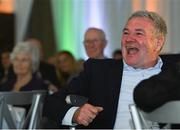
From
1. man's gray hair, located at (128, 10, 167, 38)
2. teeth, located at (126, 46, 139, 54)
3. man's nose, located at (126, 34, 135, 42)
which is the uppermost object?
man's gray hair, located at (128, 10, 167, 38)

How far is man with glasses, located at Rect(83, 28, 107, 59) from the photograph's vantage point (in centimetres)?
475

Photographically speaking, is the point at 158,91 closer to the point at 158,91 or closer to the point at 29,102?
the point at 158,91

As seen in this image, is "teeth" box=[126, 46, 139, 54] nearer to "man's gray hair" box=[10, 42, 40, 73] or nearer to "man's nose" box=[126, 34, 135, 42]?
"man's nose" box=[126, 34, 135, 42]

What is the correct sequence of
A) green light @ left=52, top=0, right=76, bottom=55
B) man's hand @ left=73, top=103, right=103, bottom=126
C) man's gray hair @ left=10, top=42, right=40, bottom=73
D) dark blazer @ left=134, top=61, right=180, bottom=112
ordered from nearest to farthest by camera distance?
1. dark blazer @ left=134, top=61, right=180, bottom=112
2. man's hand @ left=73, top=103, right=103, bottom=126
3. man's gray hair @ left=10, top=42, right=40, bottom=73
4. green light @ left=52, top=0, right=76, bottom=55

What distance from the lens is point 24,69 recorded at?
4590 mm

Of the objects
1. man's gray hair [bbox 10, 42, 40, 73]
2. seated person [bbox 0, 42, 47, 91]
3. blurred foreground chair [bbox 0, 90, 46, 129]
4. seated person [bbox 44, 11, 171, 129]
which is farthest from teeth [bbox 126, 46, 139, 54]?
man's gray hair [bbox 10, 42, 40, 73]

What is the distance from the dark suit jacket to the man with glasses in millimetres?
1856

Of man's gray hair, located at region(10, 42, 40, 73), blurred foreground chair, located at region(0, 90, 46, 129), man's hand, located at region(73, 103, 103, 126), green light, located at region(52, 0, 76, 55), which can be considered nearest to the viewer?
man's hand, located at region(73, 103, 103, 126)

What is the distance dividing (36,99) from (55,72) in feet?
7.94

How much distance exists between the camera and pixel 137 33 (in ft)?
8.87

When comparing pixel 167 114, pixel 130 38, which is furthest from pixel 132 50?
pixel 167 114

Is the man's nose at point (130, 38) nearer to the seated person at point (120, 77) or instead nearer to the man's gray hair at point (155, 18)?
the seated person at point (120, 77)

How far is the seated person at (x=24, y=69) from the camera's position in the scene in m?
4.44

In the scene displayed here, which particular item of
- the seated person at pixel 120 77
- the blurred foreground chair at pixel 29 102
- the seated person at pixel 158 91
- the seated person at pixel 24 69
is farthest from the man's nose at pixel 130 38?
the seated person at pixel 24 69
